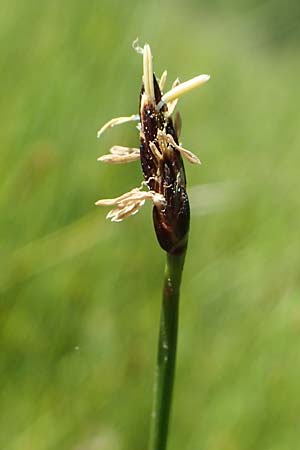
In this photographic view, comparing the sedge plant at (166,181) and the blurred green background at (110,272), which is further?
the blurred green background at (110,272)

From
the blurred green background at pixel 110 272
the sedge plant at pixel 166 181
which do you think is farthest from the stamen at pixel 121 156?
the blurred green background at pixel 110 272

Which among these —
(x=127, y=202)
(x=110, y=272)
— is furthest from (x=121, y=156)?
(x=110, y=272)

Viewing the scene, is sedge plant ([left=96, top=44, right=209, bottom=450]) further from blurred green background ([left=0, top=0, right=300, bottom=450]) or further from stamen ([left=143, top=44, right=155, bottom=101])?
blurred green background ([left=0, top=0, right=300, bottom=450])

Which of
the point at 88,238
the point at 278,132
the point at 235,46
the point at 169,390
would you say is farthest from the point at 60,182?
the point at 235,46

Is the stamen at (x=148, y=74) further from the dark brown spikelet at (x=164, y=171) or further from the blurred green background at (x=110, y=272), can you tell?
the blurred green background at (x=110, y=272)

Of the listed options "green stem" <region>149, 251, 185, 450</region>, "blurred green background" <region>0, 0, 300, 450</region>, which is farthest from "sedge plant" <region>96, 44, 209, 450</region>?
"blurred green background" <region>0, 0, 300, 450</region>

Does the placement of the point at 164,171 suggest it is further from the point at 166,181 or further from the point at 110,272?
the point at 110,272

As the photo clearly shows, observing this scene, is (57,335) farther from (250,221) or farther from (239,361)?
(250,221)
